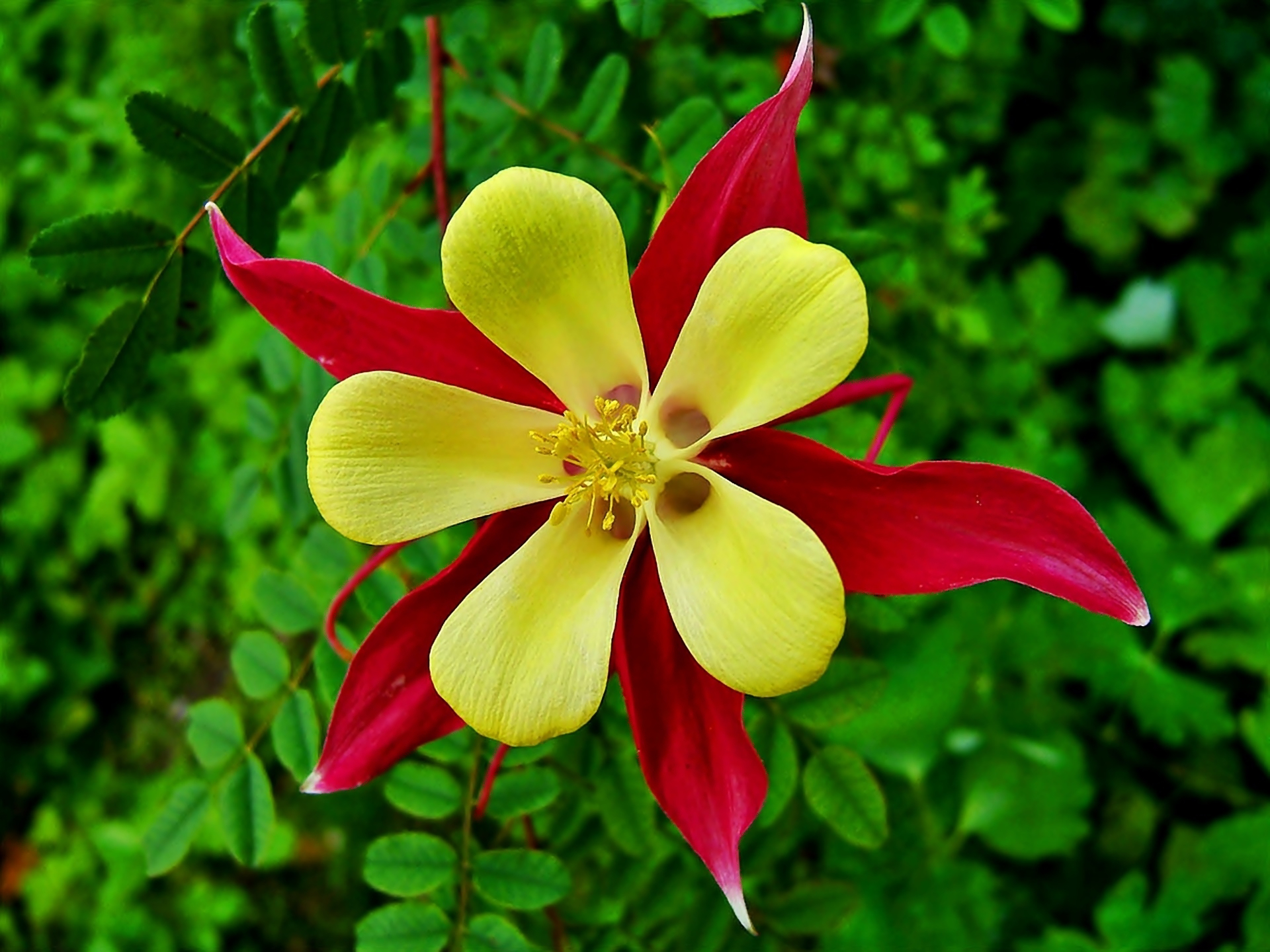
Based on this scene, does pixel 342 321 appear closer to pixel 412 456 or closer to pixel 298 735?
pixel 412 456

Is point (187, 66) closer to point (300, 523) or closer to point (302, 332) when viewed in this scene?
point (300, 523)

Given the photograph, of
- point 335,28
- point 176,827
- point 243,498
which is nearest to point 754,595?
point 335,28

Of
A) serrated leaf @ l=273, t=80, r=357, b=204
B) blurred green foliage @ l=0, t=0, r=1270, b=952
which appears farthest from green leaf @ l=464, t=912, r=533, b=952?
serrated leaf @ l=273, t=80, r=357, b=204

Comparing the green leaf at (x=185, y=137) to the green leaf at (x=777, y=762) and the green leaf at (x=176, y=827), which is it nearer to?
the green leaf at (x=176, y=827)

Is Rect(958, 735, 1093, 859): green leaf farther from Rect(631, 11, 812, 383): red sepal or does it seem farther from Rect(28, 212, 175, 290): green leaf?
Rect(28, 212, 175, 290): green leaf

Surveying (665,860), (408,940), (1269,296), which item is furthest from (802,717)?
(1269,296)

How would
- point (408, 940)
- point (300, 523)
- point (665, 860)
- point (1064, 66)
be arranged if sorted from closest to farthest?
point (408, 940) → point (665, 860) → point (300, 523) → point (1064, 66)
